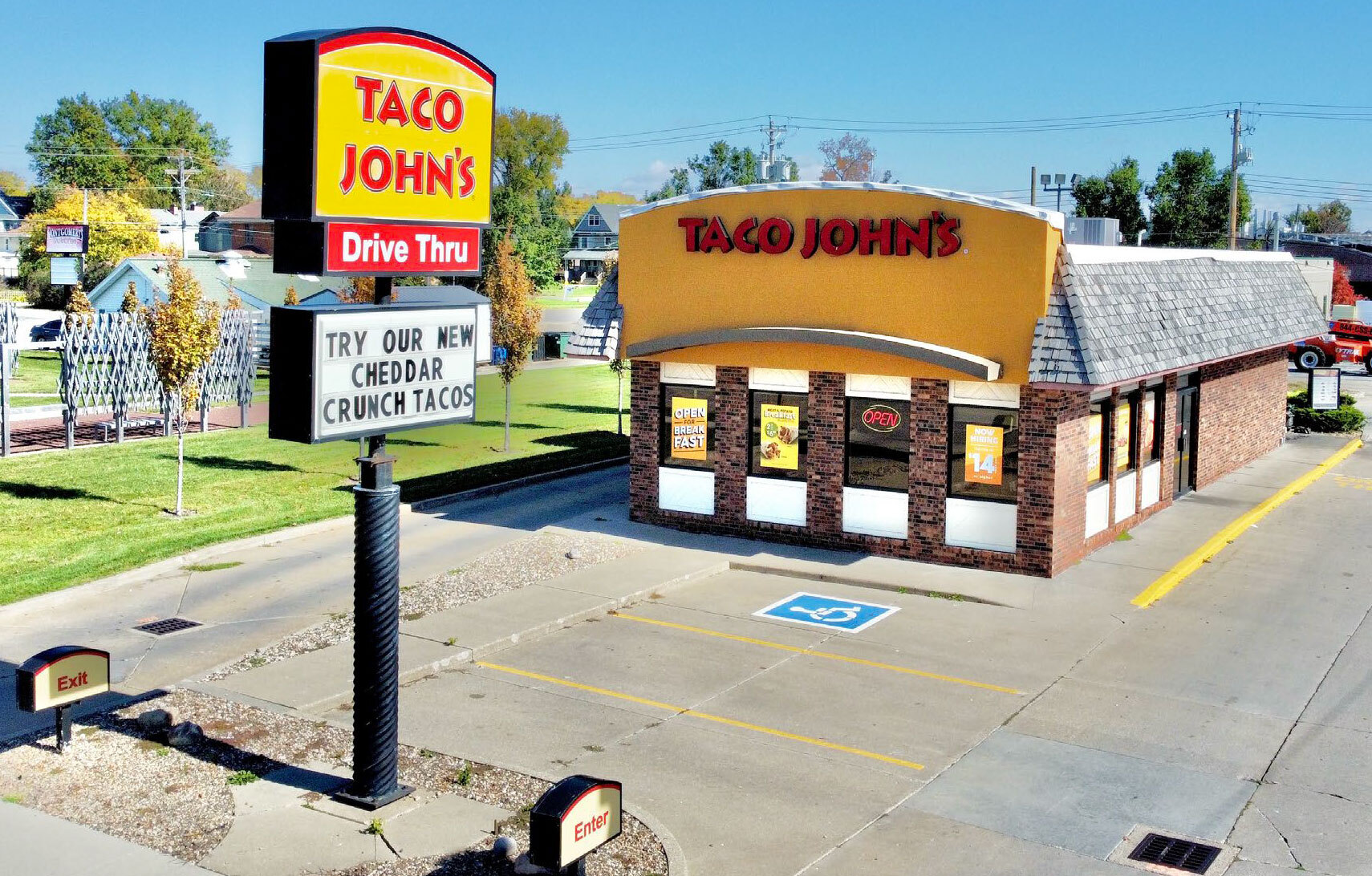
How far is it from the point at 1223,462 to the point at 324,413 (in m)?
22.3

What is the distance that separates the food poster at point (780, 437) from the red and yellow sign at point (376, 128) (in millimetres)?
9729

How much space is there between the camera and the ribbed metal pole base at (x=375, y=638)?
11.0 metres

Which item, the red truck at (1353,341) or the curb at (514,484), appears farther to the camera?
the red truck at (1353,341)

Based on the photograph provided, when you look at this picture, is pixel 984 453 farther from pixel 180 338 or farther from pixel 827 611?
pixel 180 338

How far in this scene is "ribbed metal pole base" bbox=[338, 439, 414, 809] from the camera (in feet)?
36.2

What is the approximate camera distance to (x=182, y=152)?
131250mm

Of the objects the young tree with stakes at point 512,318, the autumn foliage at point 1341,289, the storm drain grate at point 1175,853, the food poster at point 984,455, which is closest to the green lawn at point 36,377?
the young tree with stakes at point 512,318

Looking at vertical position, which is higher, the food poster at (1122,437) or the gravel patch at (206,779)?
the food poster at (1122,437)

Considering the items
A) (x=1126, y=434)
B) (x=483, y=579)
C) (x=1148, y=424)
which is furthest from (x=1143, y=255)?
(x=483, y=579)

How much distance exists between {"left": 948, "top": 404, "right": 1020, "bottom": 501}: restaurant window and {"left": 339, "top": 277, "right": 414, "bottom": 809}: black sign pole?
10514 mm

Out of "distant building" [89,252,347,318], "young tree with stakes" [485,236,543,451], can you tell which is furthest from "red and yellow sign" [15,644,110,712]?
"distant building" [89,252,347,318]

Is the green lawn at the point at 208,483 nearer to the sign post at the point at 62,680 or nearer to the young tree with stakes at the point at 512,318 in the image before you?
the young tree with stakes at the point at 512,318

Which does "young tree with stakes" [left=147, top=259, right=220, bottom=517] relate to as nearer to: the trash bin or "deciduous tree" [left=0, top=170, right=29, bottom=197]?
the trash bin

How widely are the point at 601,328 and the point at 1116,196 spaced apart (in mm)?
45555
